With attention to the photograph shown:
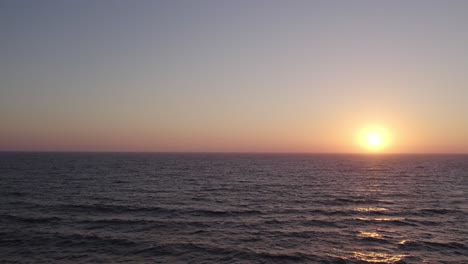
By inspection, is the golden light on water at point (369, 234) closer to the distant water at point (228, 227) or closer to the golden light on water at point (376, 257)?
the distant water at point (228, 227)

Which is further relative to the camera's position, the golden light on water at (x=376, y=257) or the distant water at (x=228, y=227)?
the distant water at (x=228, y=227)

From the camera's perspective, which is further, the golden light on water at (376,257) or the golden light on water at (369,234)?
the golden light on water at (369,234)

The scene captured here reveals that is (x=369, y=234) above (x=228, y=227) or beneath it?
beneath

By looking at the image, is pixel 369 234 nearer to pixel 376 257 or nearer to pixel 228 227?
pixel 376 257

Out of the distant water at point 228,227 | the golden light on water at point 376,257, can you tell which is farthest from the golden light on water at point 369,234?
the golden light on water at point 376,257

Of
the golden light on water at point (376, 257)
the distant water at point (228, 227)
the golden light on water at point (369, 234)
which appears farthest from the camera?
the golden light on water at point (369, 234)

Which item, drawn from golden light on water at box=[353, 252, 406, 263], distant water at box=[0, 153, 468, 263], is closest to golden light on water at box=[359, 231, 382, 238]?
distant water at box=[0, 153, 468, 263]

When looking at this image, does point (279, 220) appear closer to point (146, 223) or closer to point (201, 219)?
point (201, 219)

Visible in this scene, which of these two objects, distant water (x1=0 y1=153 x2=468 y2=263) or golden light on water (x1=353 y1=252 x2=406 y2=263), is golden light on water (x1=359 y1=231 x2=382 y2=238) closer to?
distant water (x1=0 y1=153 x2=468 y2=263)

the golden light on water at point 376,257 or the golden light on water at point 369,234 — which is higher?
the golden light on water at point 369,234

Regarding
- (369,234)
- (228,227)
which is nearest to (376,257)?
(369,234)

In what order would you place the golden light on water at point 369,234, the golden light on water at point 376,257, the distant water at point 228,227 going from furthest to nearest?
the golden light on water at point 369,234
the distant water at point 228,227
the golden light on water at point 376,257

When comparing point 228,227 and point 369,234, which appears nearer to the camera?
point 369,234

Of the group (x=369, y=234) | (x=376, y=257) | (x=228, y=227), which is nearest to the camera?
(x=376, y=257)
